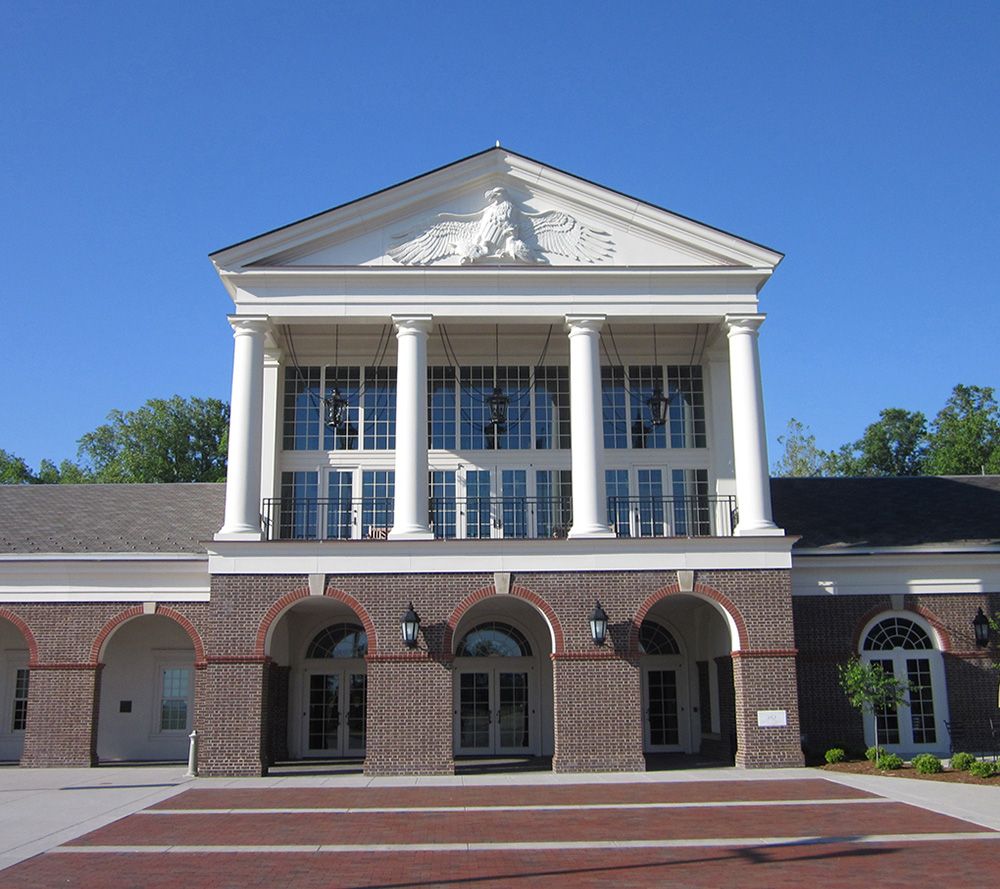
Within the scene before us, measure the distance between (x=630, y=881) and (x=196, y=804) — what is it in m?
8.74

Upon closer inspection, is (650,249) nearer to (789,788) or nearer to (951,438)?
(789,788)

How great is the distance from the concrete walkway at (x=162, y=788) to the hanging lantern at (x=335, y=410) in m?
8.06

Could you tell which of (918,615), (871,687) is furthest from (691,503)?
(871,687)

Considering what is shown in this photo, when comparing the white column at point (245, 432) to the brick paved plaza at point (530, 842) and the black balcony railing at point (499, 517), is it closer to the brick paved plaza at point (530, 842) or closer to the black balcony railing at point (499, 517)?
the black balcony railing at point (499, 517)

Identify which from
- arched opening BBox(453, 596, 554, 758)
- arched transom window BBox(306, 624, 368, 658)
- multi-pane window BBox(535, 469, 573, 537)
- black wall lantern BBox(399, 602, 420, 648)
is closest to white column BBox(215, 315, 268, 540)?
black wall lantern BBox(399, 602, 420, 648)

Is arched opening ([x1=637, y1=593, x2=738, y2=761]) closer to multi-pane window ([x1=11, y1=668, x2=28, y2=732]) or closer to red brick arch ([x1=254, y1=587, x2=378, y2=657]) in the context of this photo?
red brick arch ([x1=254, y1=587, x2=378, y2=657])

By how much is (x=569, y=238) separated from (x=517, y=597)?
795 centimetres

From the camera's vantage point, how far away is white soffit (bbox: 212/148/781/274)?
2341 centimetres

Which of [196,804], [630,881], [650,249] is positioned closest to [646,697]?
[650,249]

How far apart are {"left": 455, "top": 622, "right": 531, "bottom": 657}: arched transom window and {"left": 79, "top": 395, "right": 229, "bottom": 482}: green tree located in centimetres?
3750

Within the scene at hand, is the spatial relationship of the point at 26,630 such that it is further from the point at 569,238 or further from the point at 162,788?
the point at 569,238

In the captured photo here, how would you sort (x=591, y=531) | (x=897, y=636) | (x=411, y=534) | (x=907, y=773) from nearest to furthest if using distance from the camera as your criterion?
(x=907, y=773), (x=411, y=534), (x=591, y=531), (x=897, y=636)

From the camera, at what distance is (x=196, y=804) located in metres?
17.1

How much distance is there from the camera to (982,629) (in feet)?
76.1
